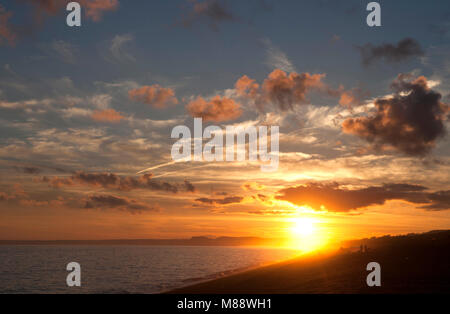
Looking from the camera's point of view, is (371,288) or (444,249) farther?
(444,249)

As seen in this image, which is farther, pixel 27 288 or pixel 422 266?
pixel 27 288
